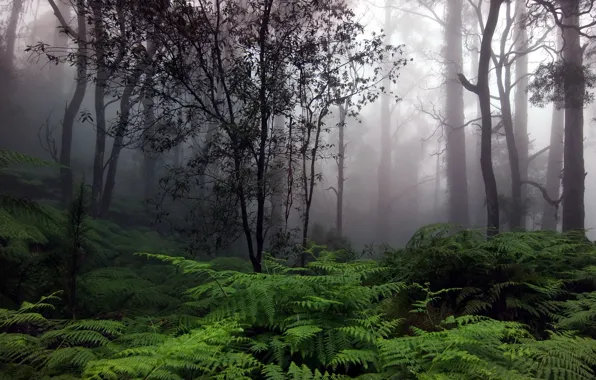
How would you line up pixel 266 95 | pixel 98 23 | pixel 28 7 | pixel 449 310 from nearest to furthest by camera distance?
pixel 449 310 → pixel 98 23 → pixel 266 95 → pixel 28 7

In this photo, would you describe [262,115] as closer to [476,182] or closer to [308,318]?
[308,318]

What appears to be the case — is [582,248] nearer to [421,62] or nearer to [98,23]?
[98,23]

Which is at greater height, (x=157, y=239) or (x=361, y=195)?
(x=361, y=195)

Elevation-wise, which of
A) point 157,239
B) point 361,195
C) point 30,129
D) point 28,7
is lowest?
point 157,239

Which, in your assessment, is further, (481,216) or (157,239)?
(481,216)

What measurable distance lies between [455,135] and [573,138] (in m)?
9.30

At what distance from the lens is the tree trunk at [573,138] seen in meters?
10.5

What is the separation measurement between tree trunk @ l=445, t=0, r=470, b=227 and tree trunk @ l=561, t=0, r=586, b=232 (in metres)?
7.32

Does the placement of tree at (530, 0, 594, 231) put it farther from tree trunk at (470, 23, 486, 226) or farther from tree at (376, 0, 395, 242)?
tree at (376, 0, 395, 242)

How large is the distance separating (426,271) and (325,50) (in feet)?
15.7

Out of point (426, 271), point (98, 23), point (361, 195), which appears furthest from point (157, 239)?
point (361, 195)

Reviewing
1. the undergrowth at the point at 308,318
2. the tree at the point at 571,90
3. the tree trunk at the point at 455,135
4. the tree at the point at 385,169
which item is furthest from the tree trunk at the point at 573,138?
the tree at the point at 385,169

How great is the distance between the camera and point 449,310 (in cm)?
323

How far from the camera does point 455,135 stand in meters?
21.2
